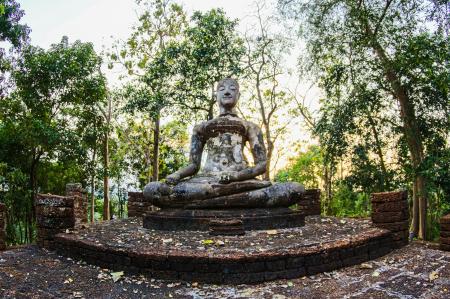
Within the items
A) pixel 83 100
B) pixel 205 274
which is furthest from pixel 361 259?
pixel 83 100

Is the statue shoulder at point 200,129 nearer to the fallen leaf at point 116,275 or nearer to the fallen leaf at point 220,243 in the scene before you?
the fallen leaf at point 220,243

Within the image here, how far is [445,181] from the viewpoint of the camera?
708 centimetres

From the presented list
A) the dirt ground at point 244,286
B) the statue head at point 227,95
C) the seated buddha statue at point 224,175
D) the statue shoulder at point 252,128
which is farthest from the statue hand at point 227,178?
the dirt ground at point 244,286

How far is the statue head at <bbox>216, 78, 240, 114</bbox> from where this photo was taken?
25.3 feet

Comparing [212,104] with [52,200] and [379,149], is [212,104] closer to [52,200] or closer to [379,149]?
[379,149]

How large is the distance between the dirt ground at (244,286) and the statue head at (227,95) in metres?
4.06

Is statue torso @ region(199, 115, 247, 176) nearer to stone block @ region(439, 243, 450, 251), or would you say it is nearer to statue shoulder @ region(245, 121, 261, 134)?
statue shoulder @ region(245, 121, 261, 134)

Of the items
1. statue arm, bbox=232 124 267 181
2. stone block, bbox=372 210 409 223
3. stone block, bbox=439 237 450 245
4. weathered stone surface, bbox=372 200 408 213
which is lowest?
stone block, bbox=439 237 450 245

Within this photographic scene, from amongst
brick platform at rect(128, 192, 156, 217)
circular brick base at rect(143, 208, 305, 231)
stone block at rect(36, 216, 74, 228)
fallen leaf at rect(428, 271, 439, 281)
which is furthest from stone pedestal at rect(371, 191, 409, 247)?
brick platform at rect(128, 192, 156, 217)

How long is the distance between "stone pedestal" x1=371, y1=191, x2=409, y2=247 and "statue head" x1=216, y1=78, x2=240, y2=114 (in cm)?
335

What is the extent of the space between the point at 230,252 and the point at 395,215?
2747 mm

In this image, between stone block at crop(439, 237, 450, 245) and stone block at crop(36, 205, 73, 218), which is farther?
stone block at crop(36, 205, 73, 218)

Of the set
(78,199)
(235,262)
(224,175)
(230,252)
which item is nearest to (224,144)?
(224,175)

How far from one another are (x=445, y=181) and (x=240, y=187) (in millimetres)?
3896
